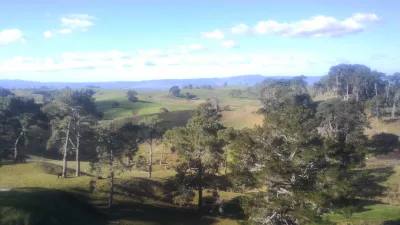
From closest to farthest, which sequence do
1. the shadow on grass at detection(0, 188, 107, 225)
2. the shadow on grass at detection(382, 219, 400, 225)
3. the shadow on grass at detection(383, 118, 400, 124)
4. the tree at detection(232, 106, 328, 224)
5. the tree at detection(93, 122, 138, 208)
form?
the tree at detection(232, 106, 328, 224) → the shadow on grass at detection(0, 188, 107, 225) → the shadow on grass at detection(382, 219, 400, 225) → the tree at detection(93, 122, 138, 208) → the shadow on grass at detection(383, 118, 400, 124)

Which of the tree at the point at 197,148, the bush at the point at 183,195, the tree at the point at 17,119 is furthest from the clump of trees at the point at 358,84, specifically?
the tree at the point at 17,119

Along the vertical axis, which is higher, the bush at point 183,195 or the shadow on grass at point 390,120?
the shadow on grass at point 390,120

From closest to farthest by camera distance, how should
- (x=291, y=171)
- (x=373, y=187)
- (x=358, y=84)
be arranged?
(x=291, y=171) < (x=373, y=187) < (x=358, y=84)

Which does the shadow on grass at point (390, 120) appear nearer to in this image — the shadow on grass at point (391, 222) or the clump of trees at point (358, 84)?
the clump of trees at point (358, 84)

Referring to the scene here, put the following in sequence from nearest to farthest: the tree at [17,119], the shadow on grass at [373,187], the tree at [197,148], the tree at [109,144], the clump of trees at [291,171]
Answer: the clump of trees at [291,171], the tree at [197,148], the tree at [109,144], the shadow on grass at [373,187], the tree at [17,119]

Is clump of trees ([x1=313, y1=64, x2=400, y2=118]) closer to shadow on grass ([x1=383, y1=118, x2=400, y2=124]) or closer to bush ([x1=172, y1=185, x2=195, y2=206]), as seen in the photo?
shadow on grass ([x1=383, y1=118, x2=400, y2=124])

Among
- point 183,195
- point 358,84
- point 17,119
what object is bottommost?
point 183,195

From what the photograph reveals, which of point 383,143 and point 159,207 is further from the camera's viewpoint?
point 383,143

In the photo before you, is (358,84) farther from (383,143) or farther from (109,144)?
(109,144)

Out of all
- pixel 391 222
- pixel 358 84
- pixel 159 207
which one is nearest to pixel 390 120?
pixel 358 84

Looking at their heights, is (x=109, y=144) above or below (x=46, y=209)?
above

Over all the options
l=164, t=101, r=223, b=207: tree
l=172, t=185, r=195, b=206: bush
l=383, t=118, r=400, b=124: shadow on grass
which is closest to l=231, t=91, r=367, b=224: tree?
l=164, t=101, r=223, b=207: tree
